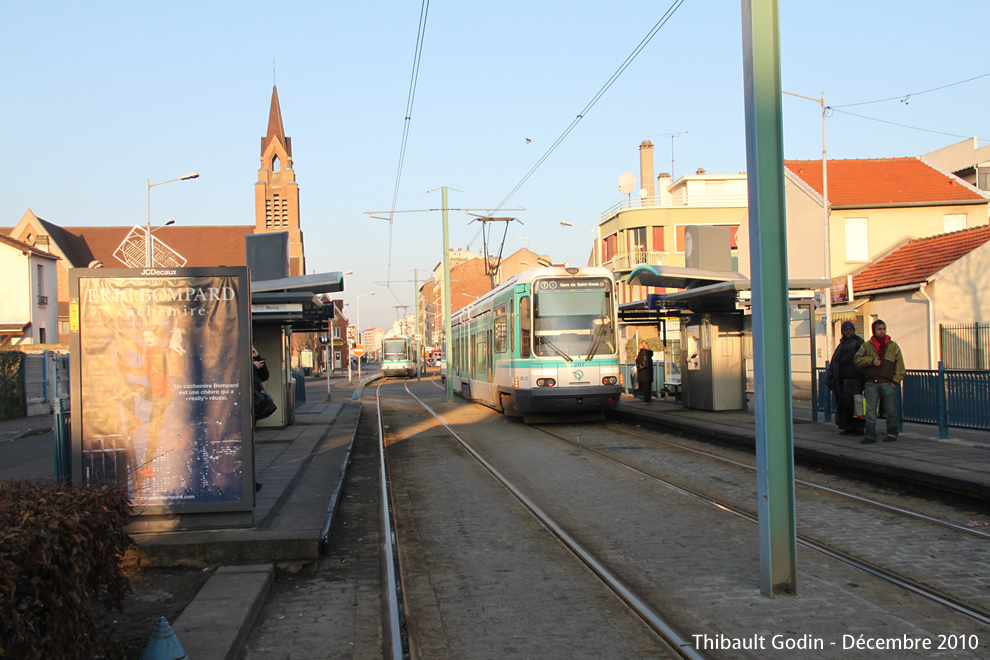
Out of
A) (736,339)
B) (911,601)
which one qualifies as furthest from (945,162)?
(911,601)

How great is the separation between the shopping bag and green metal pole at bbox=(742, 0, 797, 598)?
25.0 feet

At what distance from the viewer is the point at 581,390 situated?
16891 millimetres

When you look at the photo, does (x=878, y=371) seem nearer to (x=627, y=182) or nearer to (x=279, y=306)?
(x=279, y=306)

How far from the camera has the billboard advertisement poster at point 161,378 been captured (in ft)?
21.0

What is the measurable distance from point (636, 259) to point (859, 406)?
3946 cm

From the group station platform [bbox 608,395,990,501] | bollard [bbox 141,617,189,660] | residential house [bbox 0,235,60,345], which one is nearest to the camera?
bollard [bbox 141,617,189,660]

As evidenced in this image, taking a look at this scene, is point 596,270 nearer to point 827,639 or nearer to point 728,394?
point 728,394

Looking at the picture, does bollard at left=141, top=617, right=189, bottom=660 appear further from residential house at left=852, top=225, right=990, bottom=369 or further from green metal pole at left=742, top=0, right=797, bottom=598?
residential house at left=852, top=225, right=990, bottom=369

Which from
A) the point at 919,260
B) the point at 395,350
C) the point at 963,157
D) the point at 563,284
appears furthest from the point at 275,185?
Answer: the point at 563,284

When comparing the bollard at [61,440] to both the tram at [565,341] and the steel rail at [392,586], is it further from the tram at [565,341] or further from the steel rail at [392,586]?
the tram at [565,341]

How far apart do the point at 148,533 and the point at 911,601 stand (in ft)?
18.4

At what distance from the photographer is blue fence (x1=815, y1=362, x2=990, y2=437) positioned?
38.4 ft

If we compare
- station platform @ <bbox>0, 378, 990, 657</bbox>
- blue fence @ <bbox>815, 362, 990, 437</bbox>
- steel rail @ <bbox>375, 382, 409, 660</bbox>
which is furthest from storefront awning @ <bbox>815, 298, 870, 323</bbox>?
steel rail @ <bbox>375, 382, 409, 660</bbox>

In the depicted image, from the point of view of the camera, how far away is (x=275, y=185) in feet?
284
